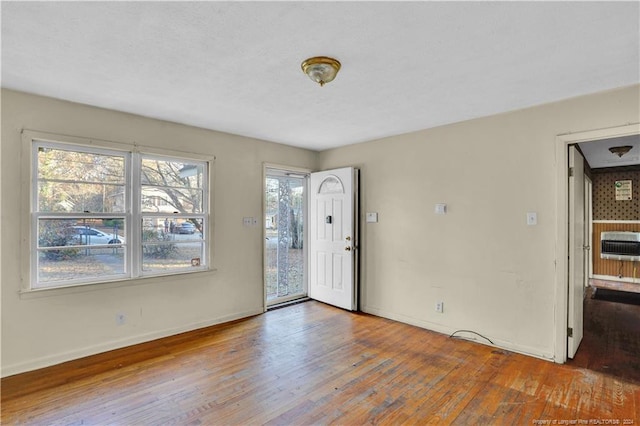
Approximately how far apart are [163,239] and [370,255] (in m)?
2.66

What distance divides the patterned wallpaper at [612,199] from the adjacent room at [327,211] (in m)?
2.25

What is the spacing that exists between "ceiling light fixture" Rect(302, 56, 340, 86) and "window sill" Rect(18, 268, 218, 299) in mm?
2736

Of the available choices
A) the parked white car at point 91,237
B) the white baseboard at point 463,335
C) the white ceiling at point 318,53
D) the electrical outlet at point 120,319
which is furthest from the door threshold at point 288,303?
the white ceiling at point 318,53

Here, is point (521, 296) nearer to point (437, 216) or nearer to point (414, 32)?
point (437, 216)

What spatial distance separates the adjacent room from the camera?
1.99 metres

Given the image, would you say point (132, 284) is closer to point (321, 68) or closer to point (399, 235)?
point (321, 68)

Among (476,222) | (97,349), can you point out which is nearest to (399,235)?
(476,222)

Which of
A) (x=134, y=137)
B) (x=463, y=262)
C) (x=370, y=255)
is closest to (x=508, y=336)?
(x=463, y=262)

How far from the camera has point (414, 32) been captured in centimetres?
189

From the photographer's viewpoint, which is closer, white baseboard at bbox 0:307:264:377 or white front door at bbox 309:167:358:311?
white baseboard at bbox 0:307:264:377

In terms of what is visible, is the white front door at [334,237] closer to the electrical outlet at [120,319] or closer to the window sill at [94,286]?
the window sill at [94,286]

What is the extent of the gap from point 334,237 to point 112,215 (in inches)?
111

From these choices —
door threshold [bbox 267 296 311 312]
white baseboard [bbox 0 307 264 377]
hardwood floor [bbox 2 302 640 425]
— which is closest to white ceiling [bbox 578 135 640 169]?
hardwood floor [bbox 2 302 640 425]

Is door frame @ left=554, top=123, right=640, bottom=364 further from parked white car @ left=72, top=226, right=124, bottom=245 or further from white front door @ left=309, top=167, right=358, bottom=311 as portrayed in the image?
parked white car @ left=72, top=226, right=124, bottom=245
